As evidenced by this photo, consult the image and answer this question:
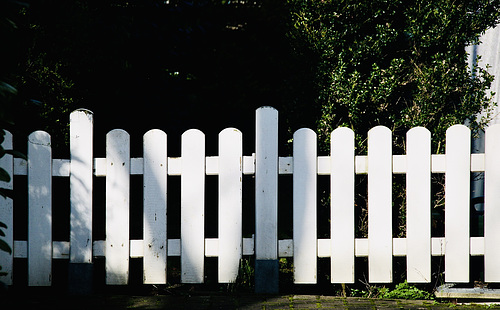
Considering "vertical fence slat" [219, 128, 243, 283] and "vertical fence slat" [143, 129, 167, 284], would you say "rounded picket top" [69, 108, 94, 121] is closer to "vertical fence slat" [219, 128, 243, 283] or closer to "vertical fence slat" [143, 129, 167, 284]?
"vertical fence slat" [143, 129, 167, 284]

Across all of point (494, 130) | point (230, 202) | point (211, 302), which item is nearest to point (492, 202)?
point (494, 130)

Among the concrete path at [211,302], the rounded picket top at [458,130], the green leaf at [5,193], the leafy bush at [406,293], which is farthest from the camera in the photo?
the leafy bush at [406,293]

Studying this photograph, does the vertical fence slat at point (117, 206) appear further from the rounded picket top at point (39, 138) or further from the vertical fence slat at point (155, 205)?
the rounded picket top at point (39, 138)

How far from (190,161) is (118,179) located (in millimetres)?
485

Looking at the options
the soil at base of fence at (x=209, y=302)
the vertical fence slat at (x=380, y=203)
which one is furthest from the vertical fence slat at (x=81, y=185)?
the vertical fence slat at (x=380, y=203)

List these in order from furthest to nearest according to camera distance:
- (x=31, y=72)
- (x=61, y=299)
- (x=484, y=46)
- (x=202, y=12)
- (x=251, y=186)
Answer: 1. (x=251, y=186)
2. (x=202, y=12)
3. (x=484, y=46)
4. (x=31, y=72)
5. (x=61, y=299)

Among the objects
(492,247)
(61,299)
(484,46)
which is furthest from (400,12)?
(61,299)

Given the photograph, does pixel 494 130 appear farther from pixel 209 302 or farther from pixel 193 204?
pixel 209 302

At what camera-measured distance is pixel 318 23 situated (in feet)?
12.5

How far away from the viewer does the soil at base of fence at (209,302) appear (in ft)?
10.3

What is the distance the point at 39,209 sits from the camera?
132 inches

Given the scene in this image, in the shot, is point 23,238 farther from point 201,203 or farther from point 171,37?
point 171,37

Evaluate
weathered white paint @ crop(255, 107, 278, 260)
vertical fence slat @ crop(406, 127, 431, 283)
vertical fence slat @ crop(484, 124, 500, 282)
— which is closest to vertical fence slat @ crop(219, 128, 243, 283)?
weathered white paint @ crop(255, 107, 278, 260)

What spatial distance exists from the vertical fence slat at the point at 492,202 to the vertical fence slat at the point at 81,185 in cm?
Answer: 258
